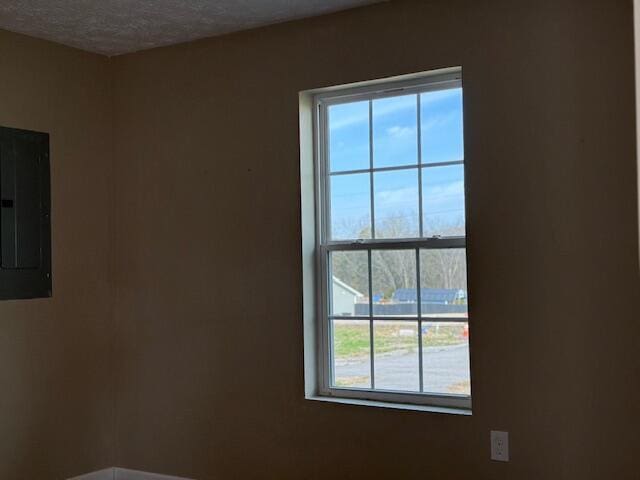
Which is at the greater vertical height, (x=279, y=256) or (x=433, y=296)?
(x=279, y=256)

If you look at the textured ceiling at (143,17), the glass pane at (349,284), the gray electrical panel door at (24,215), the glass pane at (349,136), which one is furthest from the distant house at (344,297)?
the gray electrical panel door at (24,215)

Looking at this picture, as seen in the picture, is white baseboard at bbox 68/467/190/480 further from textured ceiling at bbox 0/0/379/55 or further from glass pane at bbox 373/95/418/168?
textured ceiling at bbox 0/0/379/55

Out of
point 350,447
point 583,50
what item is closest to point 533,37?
point 583,50

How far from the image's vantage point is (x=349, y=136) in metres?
4.36

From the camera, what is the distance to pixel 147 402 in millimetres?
4902

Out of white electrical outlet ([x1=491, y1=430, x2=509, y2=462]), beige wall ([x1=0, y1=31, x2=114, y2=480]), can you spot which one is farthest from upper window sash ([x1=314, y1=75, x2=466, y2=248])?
beige wall ([x1=0, y1=31, x2=114, y2=480])

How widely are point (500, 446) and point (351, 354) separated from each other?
915mm

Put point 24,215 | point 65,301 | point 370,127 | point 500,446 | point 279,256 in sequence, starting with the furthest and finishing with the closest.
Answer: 1. point 65,301
2. point 24,215
3. point 279,256
4. point 370,127
5. point 500,446

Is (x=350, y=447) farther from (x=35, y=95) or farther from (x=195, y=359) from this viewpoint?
(x=35, y=95)

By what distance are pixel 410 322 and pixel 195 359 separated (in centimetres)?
133

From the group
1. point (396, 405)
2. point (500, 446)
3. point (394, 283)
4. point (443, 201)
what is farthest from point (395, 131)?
point (500, 446)

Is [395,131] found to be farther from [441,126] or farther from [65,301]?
[65,301]

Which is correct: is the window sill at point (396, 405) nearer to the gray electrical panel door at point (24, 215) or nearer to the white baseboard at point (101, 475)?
the white baseboard at point (101, 475)

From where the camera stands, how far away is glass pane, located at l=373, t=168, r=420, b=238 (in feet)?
13.6
